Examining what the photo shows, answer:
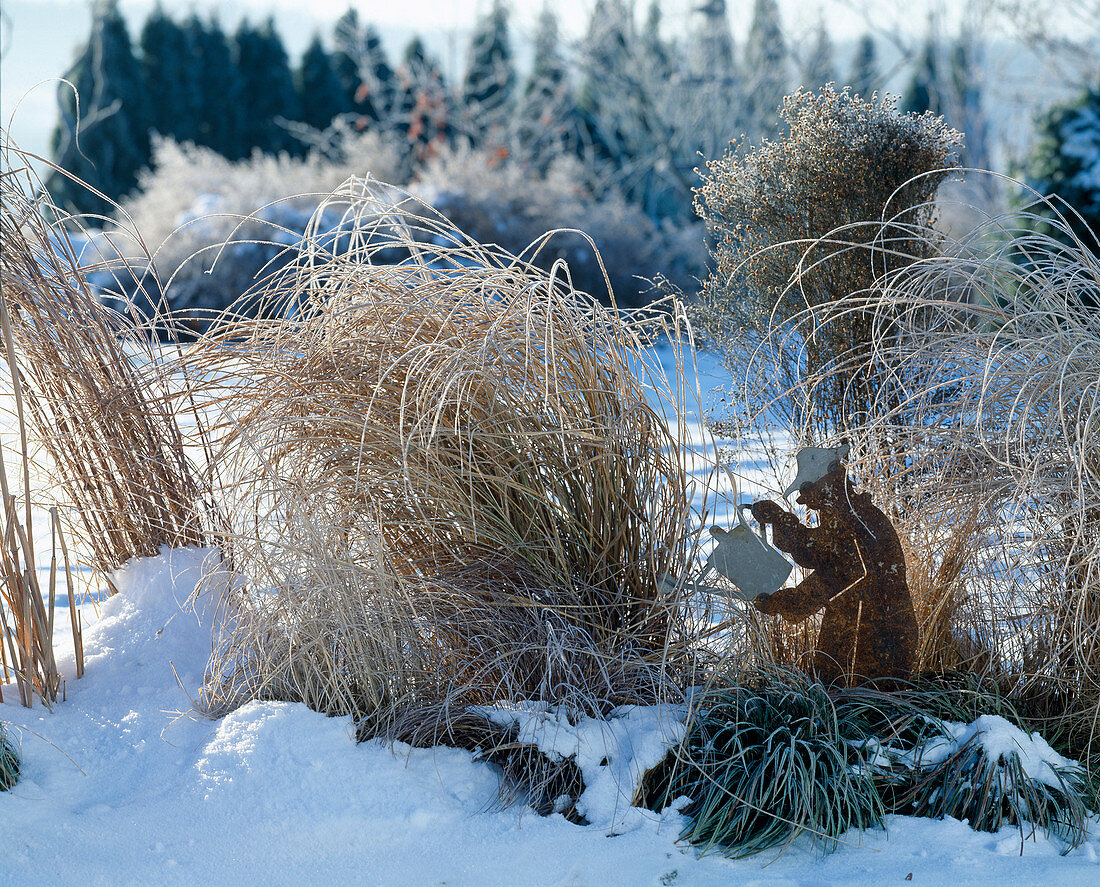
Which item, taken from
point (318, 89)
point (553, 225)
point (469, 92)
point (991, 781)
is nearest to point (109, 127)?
point (318, 89)

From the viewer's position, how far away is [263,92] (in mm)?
16969

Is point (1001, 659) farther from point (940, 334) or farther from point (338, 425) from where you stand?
point (338, 425)

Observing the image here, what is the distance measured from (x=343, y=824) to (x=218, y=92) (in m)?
17.4

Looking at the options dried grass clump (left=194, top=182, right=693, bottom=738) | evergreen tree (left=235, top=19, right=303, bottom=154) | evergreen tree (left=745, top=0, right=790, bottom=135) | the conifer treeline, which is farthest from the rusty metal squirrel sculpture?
evergreen tree (left=235, top=19, right=303, bottom=154)

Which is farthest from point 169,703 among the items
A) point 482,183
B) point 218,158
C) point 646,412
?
point 218,158

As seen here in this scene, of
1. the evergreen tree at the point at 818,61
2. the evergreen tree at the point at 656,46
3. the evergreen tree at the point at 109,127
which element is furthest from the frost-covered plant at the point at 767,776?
the evergreen tree at the point at 109,127

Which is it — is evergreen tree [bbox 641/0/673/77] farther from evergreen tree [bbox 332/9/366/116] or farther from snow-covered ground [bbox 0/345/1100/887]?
snow-covered ground [bbox 0/345/1100/887]

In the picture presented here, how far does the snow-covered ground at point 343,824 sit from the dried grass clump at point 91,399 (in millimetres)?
539

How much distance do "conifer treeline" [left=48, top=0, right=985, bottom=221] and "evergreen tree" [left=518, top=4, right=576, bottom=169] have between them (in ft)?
0.15

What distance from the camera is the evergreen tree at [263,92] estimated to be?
16.9 meters

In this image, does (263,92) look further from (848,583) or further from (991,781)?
(991,781)

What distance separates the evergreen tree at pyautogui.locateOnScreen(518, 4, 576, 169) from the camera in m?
12.8

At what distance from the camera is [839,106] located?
330cm

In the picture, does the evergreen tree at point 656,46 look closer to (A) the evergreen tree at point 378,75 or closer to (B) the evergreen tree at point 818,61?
(B) the evergreen tree at point 818,61
